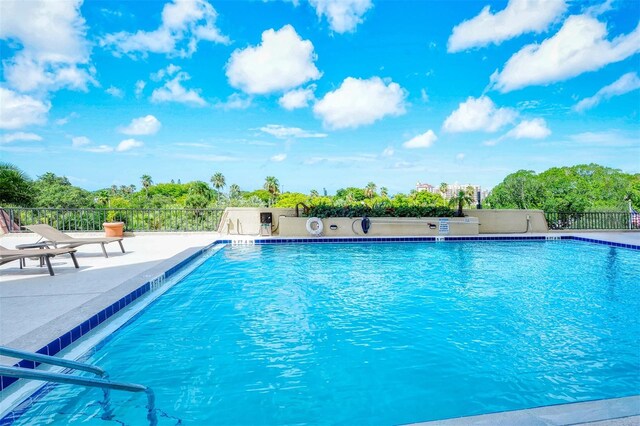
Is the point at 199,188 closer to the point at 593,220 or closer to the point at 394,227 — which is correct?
the point at 394,227

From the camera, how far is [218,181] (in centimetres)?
6375

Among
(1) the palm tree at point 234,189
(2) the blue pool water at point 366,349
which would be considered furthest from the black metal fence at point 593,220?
(1) the palm tree at point 234,189

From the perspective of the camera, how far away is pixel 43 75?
25.1 meters

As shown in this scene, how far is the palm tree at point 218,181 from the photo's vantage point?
63.8 meters

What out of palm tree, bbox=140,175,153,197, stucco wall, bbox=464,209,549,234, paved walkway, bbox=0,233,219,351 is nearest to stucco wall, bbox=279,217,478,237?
stucco wall, bbox=464,209,549,234

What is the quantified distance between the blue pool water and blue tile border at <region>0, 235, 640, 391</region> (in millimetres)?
262

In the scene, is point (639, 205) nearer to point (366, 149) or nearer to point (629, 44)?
point (629, 44)

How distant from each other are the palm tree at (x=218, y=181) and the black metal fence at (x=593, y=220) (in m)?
56.8

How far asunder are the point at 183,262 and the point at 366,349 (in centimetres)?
450

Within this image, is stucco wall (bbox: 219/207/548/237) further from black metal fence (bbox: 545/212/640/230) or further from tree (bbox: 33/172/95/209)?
tree (bbox: 33/172/95/209)

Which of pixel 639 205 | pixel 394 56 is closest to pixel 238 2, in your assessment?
pixel 394 56

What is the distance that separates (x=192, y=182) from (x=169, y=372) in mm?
64627

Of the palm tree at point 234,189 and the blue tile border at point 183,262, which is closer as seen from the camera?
the blue tile border at point 183,262

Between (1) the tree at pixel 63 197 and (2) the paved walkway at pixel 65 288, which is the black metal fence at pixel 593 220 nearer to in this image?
(2) the paved walkway at pixel 65 288
